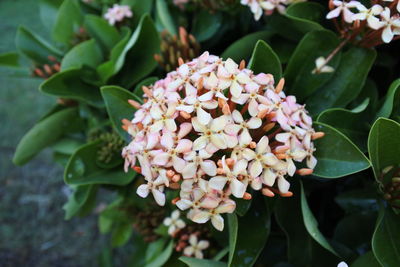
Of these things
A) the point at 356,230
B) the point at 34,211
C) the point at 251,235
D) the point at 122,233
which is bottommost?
the point at 34,211

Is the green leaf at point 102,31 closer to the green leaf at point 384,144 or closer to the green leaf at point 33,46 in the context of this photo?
the green leaf at point 33,46

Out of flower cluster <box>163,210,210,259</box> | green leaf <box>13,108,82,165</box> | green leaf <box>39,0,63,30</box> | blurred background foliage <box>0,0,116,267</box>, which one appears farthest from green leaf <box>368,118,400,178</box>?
blurred background foliage <box>0,0,116,267</box>

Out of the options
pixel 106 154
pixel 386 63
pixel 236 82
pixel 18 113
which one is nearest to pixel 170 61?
pixel 106 154

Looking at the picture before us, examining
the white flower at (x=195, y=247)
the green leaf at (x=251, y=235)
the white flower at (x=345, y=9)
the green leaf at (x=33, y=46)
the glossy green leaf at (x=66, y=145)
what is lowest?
the white flower at (x=195, y=247)

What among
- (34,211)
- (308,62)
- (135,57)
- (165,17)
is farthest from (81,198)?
(34,211)

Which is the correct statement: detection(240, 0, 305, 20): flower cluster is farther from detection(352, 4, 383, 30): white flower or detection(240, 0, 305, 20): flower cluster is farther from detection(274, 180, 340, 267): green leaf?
detection(274, 180, 340, 267): green leaf

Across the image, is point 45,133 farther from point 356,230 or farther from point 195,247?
point 356,230

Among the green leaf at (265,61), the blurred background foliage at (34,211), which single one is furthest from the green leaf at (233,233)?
the blurred background foliage at (34,211)
